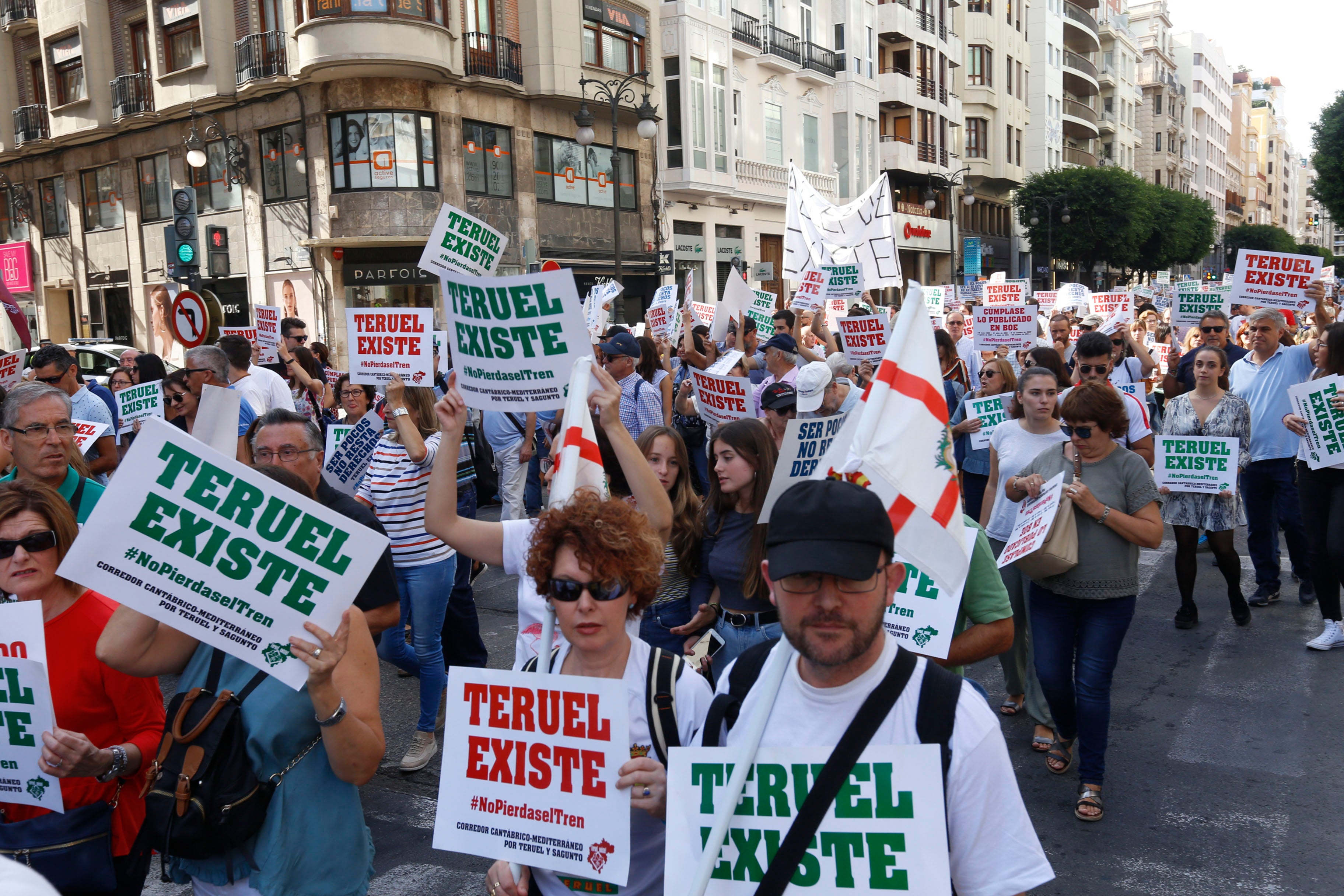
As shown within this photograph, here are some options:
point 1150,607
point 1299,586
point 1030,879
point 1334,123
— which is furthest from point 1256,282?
point 1334,123

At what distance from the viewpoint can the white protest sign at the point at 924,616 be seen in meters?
3.49

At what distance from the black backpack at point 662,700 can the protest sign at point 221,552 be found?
731 millimetres

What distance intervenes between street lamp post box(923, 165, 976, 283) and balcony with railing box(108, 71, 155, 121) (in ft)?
88.0

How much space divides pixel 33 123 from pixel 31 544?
36.0m

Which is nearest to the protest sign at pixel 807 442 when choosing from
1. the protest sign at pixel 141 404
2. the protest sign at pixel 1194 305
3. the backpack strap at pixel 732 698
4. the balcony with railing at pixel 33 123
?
the backpack strap at pixel 732 698

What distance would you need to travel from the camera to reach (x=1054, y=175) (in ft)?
178

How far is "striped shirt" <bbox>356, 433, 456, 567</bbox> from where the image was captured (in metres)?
5.18

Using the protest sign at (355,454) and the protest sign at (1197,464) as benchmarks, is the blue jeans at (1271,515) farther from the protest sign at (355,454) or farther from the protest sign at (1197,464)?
the protest sign at (355,454)

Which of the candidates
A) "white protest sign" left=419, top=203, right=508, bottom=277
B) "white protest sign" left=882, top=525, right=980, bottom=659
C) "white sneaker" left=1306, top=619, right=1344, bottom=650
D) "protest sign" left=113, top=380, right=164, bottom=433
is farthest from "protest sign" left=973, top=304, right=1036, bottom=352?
"protest sign" left=113, top=380, right=164, bottom=433

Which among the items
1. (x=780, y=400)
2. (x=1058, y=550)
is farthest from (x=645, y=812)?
(x=780, y=400)

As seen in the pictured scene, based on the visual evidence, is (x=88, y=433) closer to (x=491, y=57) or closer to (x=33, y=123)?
(x=491, y=57)

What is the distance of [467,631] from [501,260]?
22888 mm

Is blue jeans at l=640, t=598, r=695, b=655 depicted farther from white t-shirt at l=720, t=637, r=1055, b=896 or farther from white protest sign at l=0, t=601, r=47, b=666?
white t-shirt at l=720, t=637, r=1055, b=896

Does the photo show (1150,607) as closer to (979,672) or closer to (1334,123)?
(979,672)
